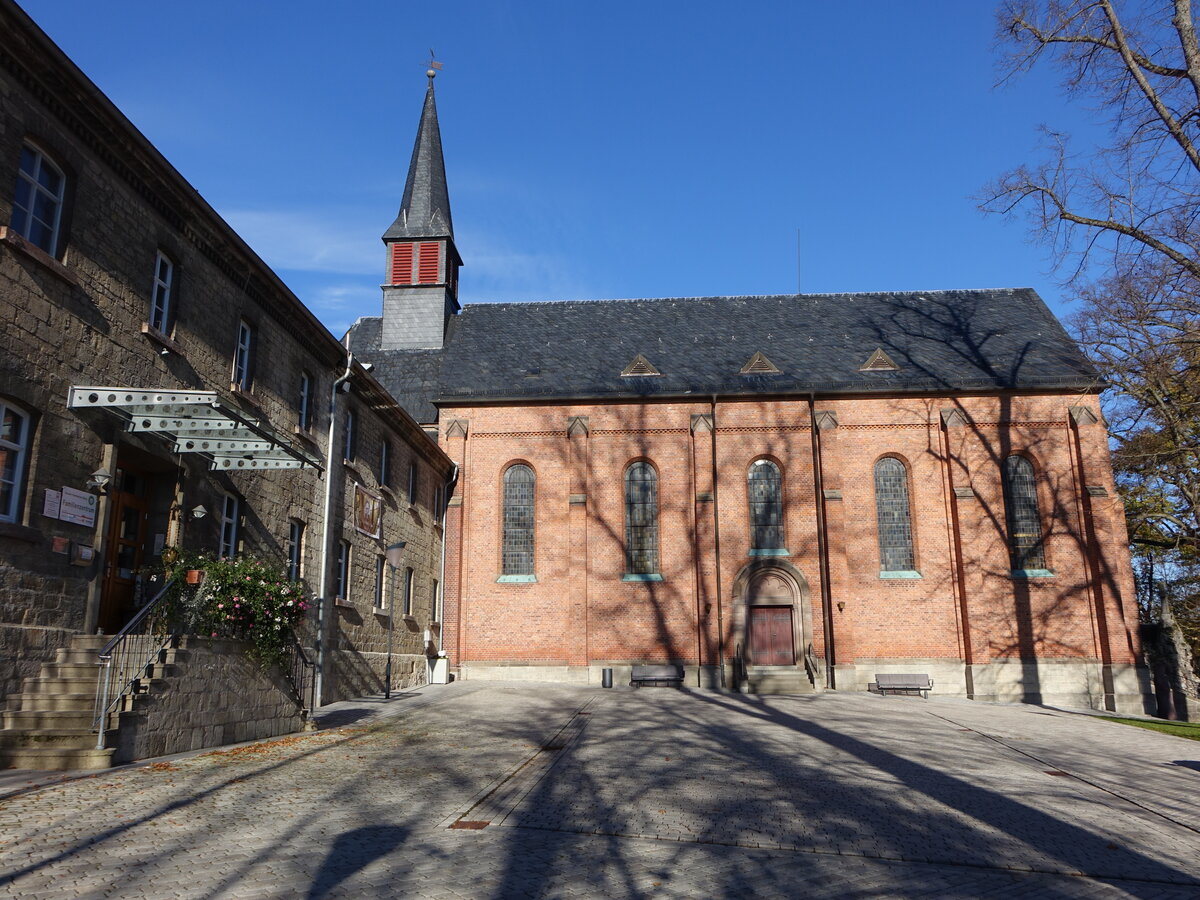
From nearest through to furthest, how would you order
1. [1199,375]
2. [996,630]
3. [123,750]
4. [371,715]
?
1. [123,750]
2. [371,715]
3. [1199,375]
4. [996,630]

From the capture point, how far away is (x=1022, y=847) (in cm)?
758

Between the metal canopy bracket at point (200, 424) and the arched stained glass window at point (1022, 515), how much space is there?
2072 cm

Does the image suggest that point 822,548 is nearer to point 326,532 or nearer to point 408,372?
point 408,372

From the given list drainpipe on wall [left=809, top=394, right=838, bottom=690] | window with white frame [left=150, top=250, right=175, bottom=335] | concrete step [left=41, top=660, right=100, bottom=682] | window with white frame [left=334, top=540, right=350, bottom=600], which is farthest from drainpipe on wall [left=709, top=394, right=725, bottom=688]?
concrete step [left=41, top=660, right=100, bottom=682]

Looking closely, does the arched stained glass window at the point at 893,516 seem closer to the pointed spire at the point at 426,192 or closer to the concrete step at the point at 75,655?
the pointed spire at the point at 426,192

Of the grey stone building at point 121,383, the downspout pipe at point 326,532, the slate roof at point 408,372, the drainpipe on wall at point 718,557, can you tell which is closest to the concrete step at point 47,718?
the grey stone building at point 121,383

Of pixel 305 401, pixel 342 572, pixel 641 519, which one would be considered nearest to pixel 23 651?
pixel 305 401

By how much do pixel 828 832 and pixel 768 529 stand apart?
18713 millimetres

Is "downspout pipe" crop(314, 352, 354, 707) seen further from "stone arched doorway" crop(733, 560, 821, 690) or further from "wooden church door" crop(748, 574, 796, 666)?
"wooden church door" crop(748, 574, 796, 666)

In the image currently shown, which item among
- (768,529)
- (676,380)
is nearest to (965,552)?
(768,529)

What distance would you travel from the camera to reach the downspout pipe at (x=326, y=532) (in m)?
16.1

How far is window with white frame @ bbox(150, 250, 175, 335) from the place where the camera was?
11664 millimetres

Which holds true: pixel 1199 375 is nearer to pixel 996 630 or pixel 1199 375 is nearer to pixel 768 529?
pixel 996 630

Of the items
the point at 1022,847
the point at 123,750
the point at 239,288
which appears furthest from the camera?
the point at 239,288
